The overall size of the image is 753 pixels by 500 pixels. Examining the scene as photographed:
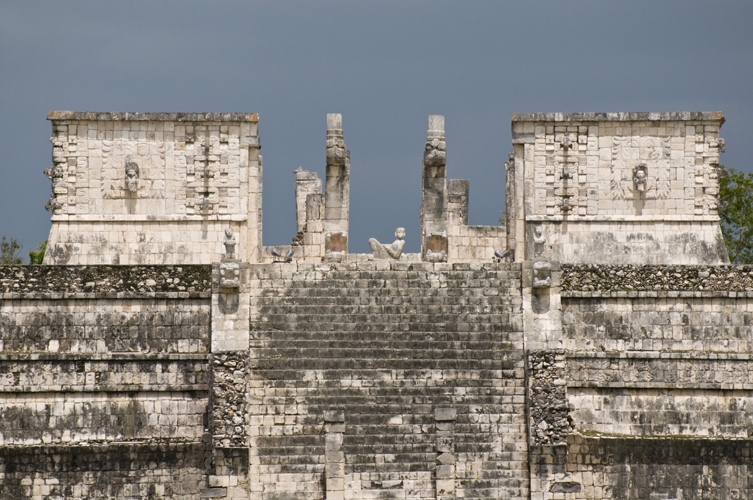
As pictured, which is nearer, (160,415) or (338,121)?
(160,415)

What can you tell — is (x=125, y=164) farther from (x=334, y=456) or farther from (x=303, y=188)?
(x=334, y=456)

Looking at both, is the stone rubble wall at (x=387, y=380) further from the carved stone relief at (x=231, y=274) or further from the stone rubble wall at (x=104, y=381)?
the stone rubble wall at (x=104, y=381)

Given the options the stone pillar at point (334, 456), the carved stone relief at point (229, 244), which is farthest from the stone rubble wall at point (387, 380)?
the carved stone relief at point (229, 244)

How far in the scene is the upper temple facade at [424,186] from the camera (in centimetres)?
2620

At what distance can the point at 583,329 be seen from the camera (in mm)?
23281

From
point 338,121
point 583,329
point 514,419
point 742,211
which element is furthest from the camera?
point 742,211

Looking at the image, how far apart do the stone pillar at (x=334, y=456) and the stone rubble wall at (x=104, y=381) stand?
2262 millimetres

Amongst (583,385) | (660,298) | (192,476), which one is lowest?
(192,476)

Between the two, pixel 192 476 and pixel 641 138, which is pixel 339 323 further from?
pixel 641 138

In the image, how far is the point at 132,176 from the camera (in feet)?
85.5

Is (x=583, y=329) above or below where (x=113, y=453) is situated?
above

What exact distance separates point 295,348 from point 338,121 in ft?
19.1

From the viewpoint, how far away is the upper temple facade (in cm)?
2620

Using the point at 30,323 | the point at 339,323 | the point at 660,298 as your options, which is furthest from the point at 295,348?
the point at 660,298
